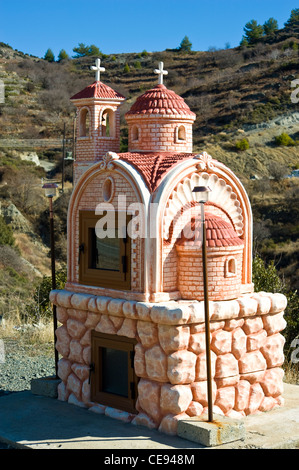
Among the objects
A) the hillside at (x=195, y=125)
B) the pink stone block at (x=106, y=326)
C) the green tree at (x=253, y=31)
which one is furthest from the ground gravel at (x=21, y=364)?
the green tree at (x=253, y=31)

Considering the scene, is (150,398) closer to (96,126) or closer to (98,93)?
(96,126)

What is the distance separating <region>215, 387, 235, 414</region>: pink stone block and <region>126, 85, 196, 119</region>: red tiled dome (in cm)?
416

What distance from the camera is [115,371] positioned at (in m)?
9.95

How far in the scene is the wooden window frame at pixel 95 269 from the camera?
958cm

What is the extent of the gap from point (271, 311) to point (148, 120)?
345cm

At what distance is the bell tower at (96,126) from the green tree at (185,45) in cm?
6742

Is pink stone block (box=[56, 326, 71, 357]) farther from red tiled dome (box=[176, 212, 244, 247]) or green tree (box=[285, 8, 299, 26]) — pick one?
green tree (box=[285, 8, 299, 26])

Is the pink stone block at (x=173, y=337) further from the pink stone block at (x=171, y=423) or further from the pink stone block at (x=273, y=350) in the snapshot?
the pink stone block at (x=273, y=350)

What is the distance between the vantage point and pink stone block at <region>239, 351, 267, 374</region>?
9727 mm

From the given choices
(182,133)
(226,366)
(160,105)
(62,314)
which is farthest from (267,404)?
(160,105)

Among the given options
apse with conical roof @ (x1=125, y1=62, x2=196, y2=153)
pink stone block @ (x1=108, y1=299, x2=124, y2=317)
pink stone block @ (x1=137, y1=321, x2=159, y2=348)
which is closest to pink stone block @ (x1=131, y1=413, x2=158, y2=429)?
pink stone block @ (x1=137, y1=321, x2=159, y2=348)

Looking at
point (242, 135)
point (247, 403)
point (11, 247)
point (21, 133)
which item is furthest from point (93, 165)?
point (21, 133)

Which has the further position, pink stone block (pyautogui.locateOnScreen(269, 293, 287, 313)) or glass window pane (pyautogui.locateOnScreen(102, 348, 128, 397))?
pink stone block (pyautogui.locateOnScreen(269, 293, 287, 313))

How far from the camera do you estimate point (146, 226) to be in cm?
925
